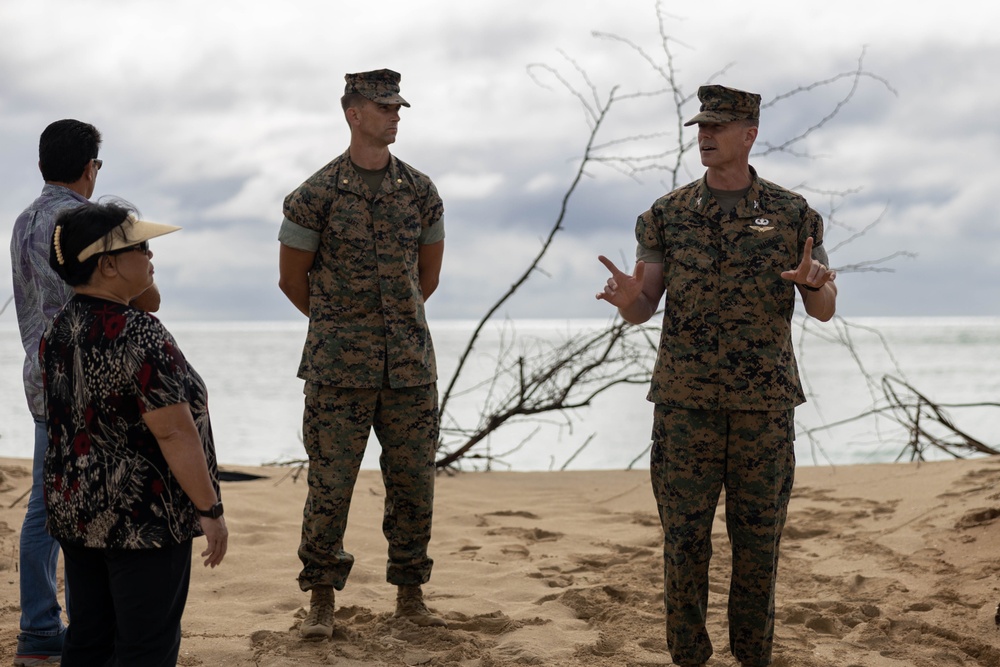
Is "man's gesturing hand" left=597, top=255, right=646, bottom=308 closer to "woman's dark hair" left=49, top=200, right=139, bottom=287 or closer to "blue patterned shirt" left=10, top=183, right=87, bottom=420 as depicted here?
"woman's dark hair" left=49, top=200, right=139, bottom=287

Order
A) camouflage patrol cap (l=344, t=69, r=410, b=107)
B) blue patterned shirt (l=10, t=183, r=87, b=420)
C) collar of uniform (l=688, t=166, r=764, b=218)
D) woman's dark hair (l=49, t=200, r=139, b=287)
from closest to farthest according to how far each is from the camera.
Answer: woman's dark hair (l=49, t=200, r=139, b=287)
collar of uniform (l=688, t=166, r=764, b=218)
blue patterned shirt (l=10, t=183, r=87, b=420)
camouflage patrol cap (l=344, t=69, r=410, b=107)

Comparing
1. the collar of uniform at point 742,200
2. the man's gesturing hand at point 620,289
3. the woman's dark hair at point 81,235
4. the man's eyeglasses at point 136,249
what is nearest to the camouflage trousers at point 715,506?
the man's gesturing hand at point 620,289

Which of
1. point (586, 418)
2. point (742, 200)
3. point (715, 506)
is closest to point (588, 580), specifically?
point (715, 506)

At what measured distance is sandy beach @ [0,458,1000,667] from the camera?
4027 mm

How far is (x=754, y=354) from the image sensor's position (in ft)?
11.2

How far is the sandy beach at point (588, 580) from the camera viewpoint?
4027 mm

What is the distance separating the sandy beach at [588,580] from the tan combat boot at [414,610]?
56 mm

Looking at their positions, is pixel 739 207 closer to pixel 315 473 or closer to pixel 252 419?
pixel 315 473

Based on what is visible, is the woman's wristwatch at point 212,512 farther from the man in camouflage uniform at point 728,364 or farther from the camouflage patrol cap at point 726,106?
the camouflage patrol cap at point 726,106

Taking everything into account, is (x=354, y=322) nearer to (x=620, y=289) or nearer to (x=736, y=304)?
(x=620, y=289)

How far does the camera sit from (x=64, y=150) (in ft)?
12.3

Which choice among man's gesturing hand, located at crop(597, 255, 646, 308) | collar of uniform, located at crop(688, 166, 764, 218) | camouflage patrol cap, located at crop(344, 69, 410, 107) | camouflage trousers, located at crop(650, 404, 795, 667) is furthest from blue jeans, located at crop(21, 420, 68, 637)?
collar of uniform, located at crop(688, 166, 764, 218)

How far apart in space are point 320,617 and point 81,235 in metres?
2.07

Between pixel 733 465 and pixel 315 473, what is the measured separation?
1.67m
